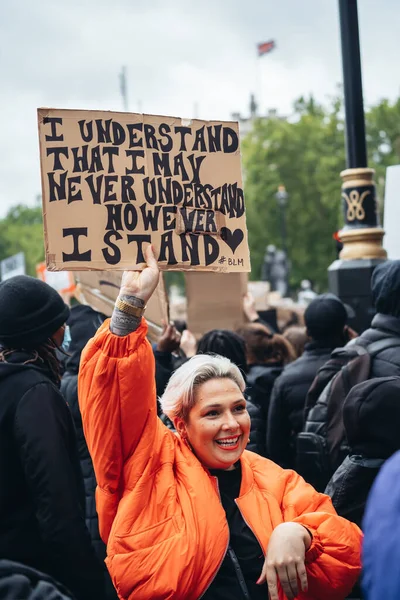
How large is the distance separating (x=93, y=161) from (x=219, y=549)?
1494 millimetres

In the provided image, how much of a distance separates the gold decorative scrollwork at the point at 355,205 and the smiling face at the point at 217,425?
501cm

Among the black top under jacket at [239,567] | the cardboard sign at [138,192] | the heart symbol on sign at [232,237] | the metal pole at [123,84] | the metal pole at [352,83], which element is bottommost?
the black top under jacket at [239,567]

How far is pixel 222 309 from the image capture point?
7488 millimetres

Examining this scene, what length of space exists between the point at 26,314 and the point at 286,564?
1398 mm

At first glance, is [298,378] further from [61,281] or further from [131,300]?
[61,281]

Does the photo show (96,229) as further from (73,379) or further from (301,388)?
(301,388)

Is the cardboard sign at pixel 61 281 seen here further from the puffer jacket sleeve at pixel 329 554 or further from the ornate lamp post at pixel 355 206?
the puffer jacket sleeve at pixel 329 554

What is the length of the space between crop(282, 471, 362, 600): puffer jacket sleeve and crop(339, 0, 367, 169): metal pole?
18.1ft

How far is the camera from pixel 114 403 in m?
2.81

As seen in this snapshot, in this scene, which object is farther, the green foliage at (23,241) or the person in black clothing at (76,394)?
the green foliage at (23,241)

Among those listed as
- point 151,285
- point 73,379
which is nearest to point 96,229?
point 151,285

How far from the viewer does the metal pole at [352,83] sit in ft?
25.6

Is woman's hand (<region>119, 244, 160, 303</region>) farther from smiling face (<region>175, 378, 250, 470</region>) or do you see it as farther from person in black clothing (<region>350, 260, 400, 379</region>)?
person in black clothing (<region>350, 260, 400, 379</region>)


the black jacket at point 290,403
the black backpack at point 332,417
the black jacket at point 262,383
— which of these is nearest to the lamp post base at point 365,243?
the black jacket at point 262,383
